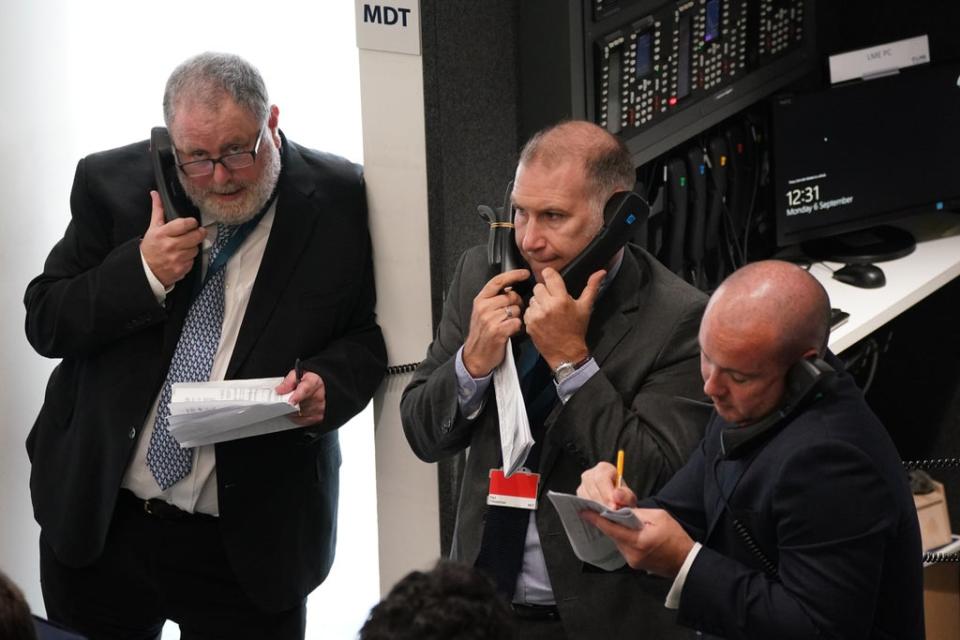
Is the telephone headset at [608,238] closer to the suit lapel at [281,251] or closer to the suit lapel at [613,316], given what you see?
the suit lapel at [613,316]

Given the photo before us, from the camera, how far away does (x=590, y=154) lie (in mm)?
1924

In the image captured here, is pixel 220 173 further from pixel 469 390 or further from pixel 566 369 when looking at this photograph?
pixel 566 369

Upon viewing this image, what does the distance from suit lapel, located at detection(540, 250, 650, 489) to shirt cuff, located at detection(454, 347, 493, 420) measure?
11cm

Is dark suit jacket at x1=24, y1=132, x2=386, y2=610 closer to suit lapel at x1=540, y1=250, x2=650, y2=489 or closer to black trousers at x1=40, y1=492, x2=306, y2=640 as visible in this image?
black trousers at x1=40, y1=492, x2=306, y2=640

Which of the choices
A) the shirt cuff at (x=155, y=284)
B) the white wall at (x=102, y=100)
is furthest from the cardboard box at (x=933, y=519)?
the shirt cuff at (x=155, y=284)

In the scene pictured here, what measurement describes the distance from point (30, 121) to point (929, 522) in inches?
88.3

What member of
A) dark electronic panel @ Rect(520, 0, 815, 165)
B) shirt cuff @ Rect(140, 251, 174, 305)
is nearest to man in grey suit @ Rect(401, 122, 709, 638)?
shirt cuff @ Rect(140, 251, 174, 305)

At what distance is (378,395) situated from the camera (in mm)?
2504

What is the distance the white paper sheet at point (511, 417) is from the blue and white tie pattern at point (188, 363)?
589 mm

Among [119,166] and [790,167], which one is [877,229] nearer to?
[790,167]

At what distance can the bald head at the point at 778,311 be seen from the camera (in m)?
1.57

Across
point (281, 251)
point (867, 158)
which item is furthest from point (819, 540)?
point (867, 158)

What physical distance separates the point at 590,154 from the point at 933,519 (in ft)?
5.71

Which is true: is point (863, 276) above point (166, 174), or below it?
below
